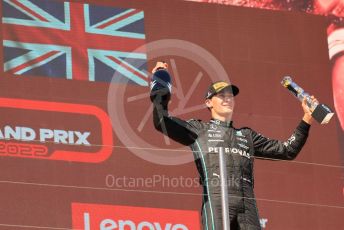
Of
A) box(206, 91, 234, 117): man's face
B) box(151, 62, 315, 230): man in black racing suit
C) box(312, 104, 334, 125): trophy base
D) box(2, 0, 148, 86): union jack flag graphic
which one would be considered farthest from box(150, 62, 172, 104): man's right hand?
box(2, 0, 148, 86): union jack flag graphic

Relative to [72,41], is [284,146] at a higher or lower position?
lower

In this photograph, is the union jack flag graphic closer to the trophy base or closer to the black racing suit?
the black racing suit

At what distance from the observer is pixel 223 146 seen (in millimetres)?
3697

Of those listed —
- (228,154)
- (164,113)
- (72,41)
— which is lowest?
(228,154)

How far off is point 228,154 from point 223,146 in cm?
4

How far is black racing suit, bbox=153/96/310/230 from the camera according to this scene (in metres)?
3.57

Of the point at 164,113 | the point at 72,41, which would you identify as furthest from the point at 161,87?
the point at 72,41

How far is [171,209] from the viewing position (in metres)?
5.38

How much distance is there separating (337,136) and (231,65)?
2.17ft

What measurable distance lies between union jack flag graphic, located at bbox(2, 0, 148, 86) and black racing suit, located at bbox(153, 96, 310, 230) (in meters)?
1.90

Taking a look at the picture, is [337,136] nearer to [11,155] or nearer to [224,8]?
[224,8]

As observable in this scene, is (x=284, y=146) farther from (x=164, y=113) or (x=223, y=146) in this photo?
(x=164, y=113)

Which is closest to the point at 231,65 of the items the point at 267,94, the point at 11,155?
the point at 267,94

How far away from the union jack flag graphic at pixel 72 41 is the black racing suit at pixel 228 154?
6.24ft
